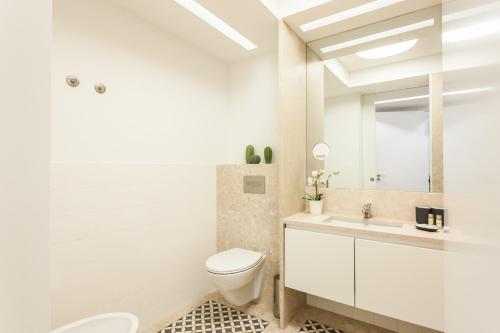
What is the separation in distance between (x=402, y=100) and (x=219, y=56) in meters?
1.66

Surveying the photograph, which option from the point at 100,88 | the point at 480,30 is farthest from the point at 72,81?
the point at 480,30

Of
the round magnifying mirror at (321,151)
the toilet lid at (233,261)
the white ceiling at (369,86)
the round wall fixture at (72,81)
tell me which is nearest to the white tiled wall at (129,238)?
the toilet lid at (233,261)

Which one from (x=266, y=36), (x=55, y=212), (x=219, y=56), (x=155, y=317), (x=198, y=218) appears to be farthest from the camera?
(x=219, y=56)

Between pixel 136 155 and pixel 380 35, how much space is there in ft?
6.52

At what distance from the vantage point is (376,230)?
1423 mm

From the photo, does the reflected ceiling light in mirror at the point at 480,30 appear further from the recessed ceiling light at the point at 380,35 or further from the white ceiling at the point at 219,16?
the recessed ceiling light at the point at 380,35

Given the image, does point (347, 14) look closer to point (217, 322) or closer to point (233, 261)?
point (233, 261)

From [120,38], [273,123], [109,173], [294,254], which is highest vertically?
[120,38]

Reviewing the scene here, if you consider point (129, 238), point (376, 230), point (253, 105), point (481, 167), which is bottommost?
point (129, 238)

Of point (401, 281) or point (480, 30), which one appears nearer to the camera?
point (480, 30)

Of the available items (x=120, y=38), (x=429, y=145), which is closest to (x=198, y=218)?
(x=120, y=38)

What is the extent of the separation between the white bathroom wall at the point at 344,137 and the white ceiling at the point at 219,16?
785 mm

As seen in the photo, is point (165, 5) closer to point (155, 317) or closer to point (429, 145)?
point (429, 145)

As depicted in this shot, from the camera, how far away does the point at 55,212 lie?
50.9 inches
